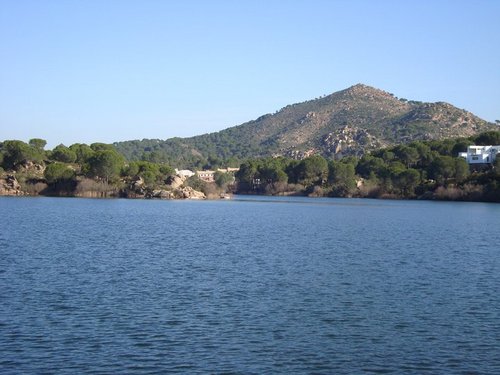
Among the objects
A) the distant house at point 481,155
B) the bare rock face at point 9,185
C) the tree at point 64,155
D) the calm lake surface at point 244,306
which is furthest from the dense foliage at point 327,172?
the calm lake surface at point 244,306

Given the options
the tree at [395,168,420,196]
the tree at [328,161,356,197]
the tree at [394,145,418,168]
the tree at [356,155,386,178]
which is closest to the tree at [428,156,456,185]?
the tree at [395,168,420,196]

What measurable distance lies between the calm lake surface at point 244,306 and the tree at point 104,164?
77.2 metres

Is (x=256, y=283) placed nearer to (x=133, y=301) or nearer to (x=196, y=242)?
(x=133, y=301)

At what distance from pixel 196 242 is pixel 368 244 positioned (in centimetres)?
1401

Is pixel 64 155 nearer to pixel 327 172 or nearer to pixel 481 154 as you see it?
pixel 327 172

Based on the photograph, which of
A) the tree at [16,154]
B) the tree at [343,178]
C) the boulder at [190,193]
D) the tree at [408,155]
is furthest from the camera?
the tree at [343,178]

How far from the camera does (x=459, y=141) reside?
544 feet

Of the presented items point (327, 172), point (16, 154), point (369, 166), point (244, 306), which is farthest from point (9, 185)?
point (244, 306)

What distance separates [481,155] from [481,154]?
36cm

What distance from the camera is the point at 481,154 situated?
152m

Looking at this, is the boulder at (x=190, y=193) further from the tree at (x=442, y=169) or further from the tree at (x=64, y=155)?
the tree at (x=442, y=169)

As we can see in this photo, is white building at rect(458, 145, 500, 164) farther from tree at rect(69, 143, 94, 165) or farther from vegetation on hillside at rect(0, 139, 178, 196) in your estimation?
tree at rect(69, 143, 94, 165)

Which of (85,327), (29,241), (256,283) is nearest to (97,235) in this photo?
(29,241)

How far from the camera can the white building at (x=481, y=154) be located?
150625mm
